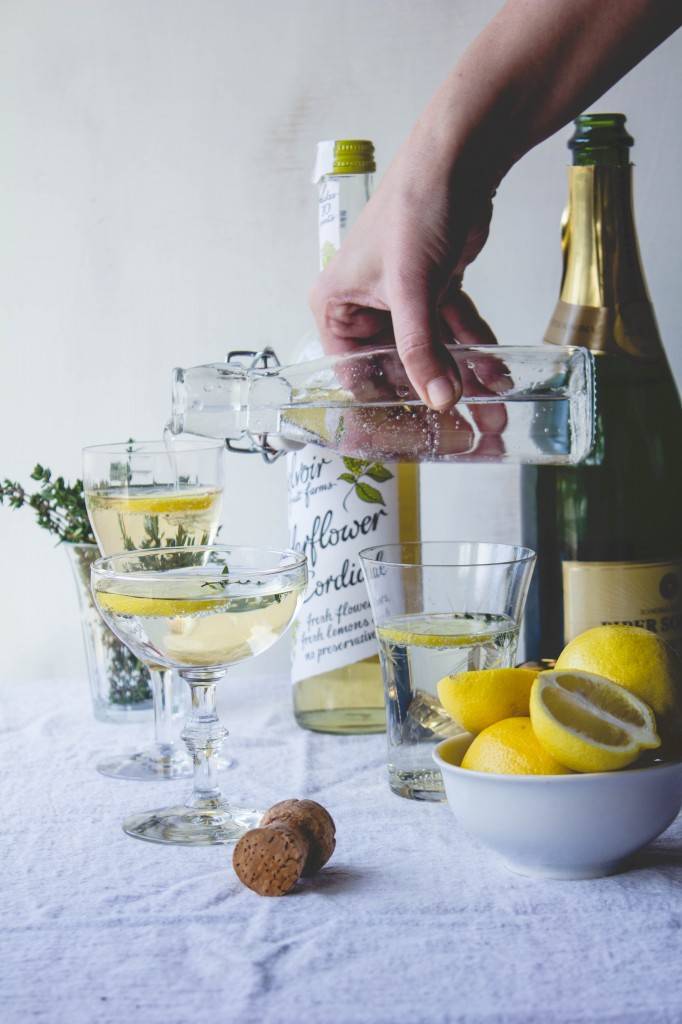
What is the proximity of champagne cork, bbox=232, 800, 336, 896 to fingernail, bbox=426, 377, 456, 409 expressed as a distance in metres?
0.26

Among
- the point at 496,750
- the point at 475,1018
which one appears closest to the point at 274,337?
the point at 496,750

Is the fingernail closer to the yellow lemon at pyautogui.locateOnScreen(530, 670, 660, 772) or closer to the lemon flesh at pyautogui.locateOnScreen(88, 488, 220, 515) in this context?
the yellow lemon at pyautogui.locateOnScreen(530, 670, 660, 772)

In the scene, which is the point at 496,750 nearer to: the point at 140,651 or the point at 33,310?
the point at 140,651

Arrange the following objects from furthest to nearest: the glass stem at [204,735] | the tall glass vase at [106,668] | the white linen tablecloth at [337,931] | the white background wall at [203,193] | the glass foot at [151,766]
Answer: the white background wall at [203,193] < the tall glass vase at [106,668] < the glass foot at [151,766] < the glass stem at [204,735] < the white linen tablecloth at [337,931]

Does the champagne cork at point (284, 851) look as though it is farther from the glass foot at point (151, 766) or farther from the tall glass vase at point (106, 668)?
the tall glass vase at point (106, 668)

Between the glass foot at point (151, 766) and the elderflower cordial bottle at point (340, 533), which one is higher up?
the elderflower cordial bottle at point (340, 533)

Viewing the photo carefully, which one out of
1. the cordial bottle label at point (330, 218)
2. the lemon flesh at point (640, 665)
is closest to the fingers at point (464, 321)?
the cordial bottle label at point (330, 218)

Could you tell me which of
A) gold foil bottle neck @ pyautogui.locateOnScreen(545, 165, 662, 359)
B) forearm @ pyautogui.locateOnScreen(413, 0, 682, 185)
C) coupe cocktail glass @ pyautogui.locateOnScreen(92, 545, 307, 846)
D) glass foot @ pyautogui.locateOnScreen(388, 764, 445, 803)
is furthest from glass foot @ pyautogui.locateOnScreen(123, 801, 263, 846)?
gold foil bottle neck @ pyautogui.locateOnScreen(545, 165, 662, 359)

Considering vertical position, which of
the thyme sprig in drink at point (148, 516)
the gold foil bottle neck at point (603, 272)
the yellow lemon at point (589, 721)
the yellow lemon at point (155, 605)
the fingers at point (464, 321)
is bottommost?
the yellow lemon at point (589, 721)

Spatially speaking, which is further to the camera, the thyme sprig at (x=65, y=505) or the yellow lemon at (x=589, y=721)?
the thyme sprig at (x=65, y=505)

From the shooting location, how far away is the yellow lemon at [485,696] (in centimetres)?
69

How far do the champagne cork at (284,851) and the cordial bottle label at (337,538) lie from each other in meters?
0.32

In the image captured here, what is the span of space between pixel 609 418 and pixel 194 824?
2.00 feet

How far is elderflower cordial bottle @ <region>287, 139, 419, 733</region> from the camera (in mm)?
975
